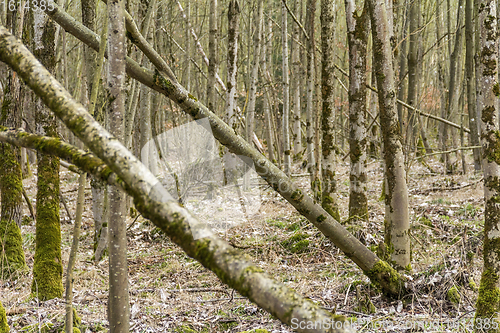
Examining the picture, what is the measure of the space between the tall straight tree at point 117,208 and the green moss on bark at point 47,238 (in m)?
2.19

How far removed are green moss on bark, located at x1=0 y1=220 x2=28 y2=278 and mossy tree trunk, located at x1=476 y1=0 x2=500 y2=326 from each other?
599 centimetres

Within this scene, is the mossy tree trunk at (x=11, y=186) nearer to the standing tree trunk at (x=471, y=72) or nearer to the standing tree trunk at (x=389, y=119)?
the standing tree trunk at (x=389, y=119)

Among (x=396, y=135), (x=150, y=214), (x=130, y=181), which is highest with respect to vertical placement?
(x=396, y=135)

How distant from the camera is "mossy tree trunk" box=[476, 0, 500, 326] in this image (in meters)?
2.83

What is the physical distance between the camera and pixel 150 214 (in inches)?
46.0

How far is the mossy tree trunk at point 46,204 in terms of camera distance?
4.05 metres

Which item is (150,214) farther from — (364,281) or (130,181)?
(364,281)

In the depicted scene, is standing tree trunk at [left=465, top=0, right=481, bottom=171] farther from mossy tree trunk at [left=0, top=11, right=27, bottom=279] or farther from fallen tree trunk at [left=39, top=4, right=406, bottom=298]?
mossy tree trunk at [left=0, top=11, right=27, bottom=279]

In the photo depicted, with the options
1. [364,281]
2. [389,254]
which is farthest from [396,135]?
[364,281]

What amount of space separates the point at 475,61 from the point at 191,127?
9.71m

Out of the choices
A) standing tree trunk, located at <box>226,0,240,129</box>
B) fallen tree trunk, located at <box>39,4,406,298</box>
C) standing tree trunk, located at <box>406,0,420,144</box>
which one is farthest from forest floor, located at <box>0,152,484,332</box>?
standing tree trunk, located at <box>406,0,420,144</box>

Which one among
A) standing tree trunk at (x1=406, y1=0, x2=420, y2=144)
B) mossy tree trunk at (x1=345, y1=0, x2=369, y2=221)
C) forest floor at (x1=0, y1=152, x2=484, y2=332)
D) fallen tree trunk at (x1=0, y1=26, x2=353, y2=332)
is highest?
standing tree trunk at (x1=406, y1=0, x2=420, y2=144)

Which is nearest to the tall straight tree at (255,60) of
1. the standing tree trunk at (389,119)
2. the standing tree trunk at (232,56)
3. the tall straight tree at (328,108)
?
the standing tree trunk at (232,56)

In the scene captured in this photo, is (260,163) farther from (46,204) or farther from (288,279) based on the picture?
(46,204)
